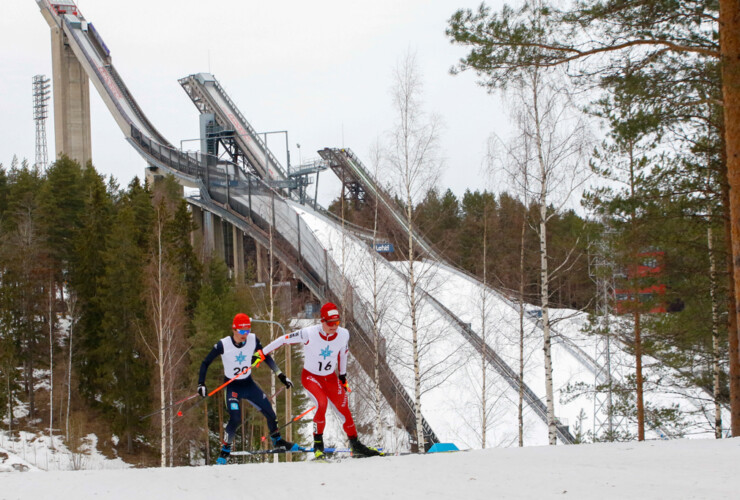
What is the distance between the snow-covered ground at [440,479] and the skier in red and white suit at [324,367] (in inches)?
20.2

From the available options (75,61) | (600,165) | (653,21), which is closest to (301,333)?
(653,21)

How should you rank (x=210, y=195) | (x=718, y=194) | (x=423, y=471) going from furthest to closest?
(x=210, y=195) < (x=718, y=194) < (x=423, y=471)

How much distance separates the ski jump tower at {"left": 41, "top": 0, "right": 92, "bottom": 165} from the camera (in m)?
48.9

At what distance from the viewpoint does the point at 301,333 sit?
25.9 feet

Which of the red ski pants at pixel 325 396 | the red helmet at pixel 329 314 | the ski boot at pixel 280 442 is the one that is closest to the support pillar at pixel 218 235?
the ski boot at pixel 280 442

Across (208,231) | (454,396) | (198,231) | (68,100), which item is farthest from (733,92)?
(68,100)

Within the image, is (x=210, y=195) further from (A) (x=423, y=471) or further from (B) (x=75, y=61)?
(A) (x=423, y=471)

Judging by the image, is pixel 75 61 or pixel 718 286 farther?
pixel 75 61

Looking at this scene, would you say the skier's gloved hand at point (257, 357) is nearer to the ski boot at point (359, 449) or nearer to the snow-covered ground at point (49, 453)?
the ski boot at point (359, 449)

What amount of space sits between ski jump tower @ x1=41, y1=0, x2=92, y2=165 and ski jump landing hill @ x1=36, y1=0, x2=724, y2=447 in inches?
15.6

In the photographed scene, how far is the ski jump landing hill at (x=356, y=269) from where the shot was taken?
2039cm

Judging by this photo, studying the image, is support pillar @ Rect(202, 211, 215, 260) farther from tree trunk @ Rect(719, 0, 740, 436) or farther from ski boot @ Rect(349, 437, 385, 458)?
tree trunk @ Rect(719, 0, 740, 436)

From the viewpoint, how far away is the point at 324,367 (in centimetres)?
795

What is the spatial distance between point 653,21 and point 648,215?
3.99 metres
